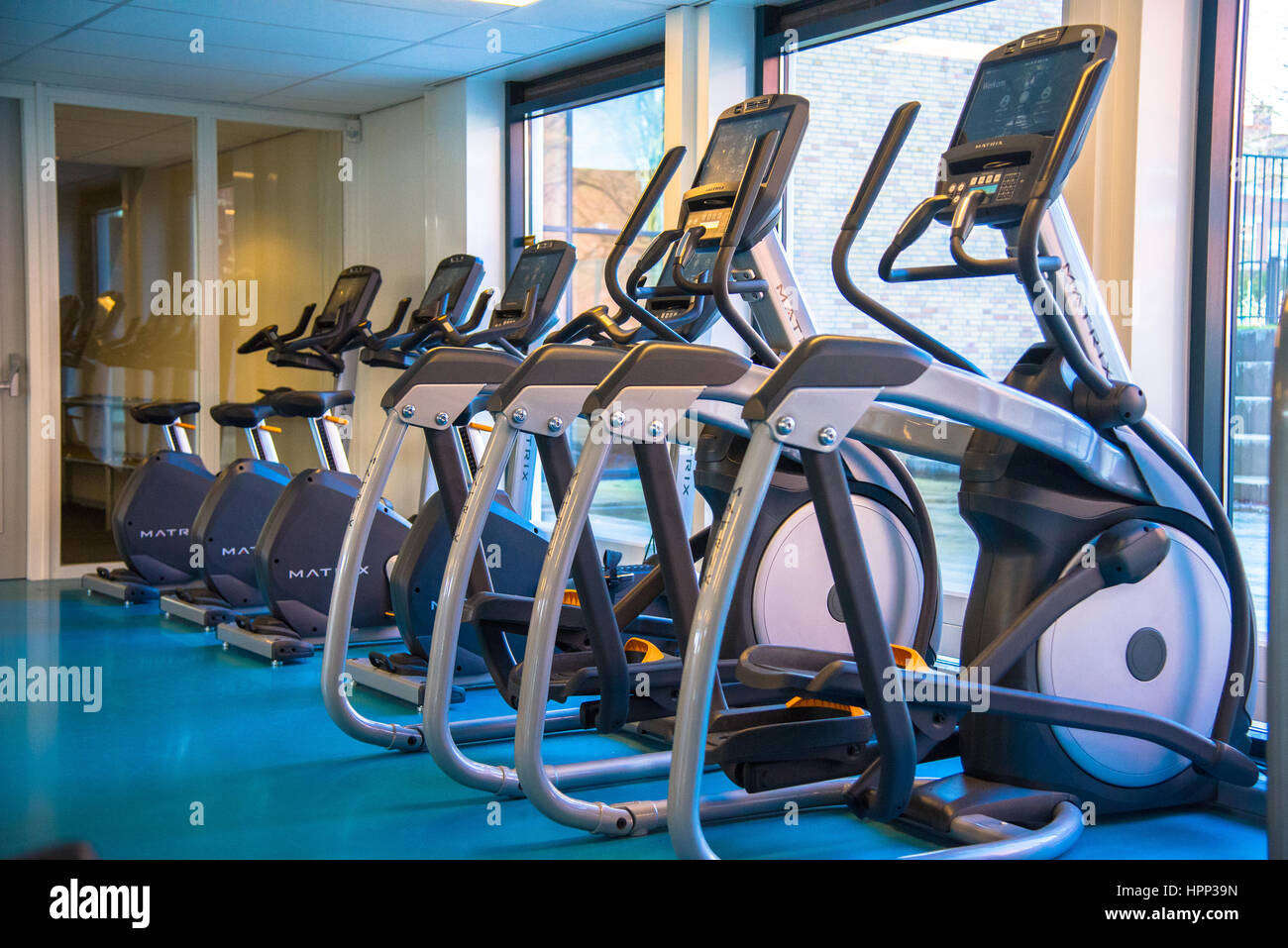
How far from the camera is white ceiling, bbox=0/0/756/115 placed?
5457mm

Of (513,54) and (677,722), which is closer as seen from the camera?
(677,722)

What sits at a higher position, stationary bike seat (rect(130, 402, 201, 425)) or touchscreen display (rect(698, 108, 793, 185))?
touchscreen display (rect(698, 108, 793, 185))

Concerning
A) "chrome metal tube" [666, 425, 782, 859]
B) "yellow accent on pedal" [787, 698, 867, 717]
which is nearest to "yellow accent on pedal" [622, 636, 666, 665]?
"yellow accent on pedal" [787, 698, 867, 717]

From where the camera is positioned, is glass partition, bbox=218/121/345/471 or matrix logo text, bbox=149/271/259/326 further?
glass partition, bbox=218/121/345/471

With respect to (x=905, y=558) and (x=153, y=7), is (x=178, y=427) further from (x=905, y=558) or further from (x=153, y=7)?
(x=905, y=558)

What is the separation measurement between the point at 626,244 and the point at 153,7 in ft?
10.2

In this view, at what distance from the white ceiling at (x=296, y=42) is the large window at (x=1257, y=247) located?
2319 mm

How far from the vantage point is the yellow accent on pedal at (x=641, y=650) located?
3.33 metres

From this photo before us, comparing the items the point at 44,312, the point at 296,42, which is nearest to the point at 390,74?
the point at 296,42

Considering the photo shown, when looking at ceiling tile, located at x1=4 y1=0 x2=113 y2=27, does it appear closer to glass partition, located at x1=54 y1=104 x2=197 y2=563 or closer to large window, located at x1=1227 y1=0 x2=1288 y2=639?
glass partition, located at x1=54 y1=104 x2=197 y2=563

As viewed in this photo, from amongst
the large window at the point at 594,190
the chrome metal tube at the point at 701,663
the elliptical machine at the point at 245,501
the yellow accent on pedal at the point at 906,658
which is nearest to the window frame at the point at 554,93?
the large window at the point at 594,190

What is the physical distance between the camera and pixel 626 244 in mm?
3523
